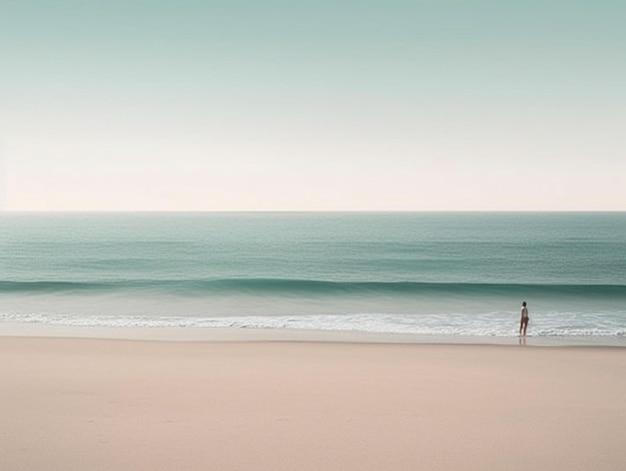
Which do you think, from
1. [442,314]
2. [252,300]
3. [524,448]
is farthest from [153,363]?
[252,300]

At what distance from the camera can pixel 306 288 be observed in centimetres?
3884

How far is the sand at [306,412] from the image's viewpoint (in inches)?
291

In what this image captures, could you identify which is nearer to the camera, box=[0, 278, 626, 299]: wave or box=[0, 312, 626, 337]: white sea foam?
box=[0, 312, 626, 337]: white sea foam

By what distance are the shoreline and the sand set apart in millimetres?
3781

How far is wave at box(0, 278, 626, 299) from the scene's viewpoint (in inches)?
1462

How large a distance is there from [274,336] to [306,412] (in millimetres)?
11319

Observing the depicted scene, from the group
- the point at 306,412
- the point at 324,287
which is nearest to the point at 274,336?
the point at 306,412

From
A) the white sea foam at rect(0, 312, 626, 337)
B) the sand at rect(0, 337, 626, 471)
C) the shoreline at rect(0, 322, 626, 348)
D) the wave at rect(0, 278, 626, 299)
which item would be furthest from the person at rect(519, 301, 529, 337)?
the wave at rect(0, 278, 626, 299)

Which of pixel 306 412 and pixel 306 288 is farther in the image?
pixel 306 288

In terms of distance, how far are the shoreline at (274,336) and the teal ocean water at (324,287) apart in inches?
38.5

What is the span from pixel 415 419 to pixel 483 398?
2.18 metres

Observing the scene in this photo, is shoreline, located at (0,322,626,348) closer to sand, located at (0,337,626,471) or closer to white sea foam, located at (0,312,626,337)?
white sea foam, located at (0,312,626,337)

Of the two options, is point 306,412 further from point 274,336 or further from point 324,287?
point 324,287

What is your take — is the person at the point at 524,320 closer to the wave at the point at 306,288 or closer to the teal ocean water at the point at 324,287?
the teal ocean water at the point at 324,287
